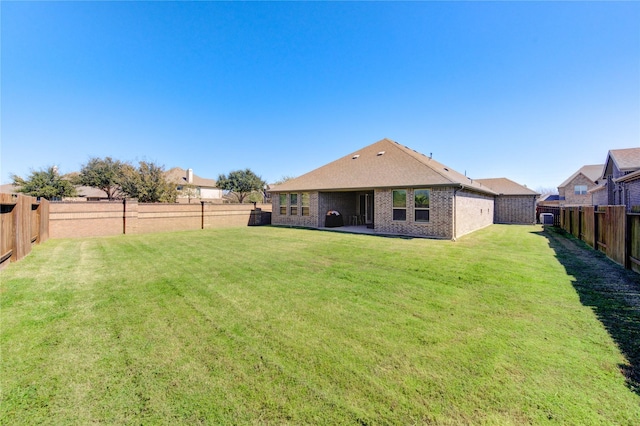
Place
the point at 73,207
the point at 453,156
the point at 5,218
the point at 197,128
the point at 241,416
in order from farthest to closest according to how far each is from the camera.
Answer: the point at 453,156, the point at 197,128, the point at 73,207, the point at 5,218, the point at 241,416

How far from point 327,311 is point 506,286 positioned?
393 cm

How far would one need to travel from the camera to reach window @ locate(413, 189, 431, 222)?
12.6 metres

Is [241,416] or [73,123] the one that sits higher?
[73,123]

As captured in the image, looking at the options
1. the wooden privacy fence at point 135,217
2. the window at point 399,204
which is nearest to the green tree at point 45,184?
the wooden privacy fence at point 135,217

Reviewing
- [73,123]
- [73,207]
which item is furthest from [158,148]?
[73,207]

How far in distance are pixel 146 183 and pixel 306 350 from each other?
26.3m

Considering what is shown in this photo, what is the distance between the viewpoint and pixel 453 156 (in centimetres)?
2561

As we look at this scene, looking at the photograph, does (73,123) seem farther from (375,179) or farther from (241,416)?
(241,416)

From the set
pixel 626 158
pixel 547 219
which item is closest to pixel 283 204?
pixel 547 219

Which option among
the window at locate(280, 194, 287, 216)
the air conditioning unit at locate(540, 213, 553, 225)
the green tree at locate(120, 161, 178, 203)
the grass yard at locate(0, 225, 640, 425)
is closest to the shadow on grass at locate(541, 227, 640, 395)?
the grass yard at locate(0, 225, 640, 425)

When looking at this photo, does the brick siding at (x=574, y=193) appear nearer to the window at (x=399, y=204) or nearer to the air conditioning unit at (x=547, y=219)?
the air conditioning unit at (x=547, y=219)

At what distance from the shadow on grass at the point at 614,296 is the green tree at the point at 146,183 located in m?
27.8

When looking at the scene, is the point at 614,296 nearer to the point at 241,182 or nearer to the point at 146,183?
the point at 146,183

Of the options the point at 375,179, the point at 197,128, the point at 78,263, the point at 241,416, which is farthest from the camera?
the point at 197,128
